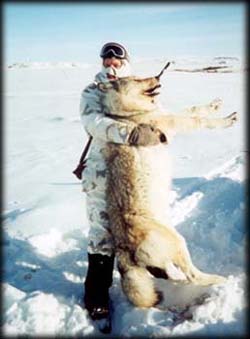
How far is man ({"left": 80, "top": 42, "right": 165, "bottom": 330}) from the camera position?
9.76 feet

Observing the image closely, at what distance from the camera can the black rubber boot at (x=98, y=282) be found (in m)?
3.21

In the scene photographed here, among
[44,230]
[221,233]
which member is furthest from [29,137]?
[221,233]

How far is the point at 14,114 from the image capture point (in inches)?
377

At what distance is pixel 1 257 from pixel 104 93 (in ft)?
5.28

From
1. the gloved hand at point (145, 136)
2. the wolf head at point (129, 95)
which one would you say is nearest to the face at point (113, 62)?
the wolf head at point (129, 95)

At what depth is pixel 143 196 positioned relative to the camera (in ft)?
10.1

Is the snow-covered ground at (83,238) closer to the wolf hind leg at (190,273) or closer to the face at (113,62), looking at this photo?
the wolf hind leg at (190,273)

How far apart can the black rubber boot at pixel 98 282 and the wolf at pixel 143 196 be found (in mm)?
178

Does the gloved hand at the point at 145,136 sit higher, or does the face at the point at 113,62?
the face at the point at 113,62

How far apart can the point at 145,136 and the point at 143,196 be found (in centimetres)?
37

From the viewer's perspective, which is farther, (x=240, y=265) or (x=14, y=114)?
(x=14, y=114)

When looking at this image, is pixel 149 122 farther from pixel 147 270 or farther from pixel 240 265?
pixel 240 265

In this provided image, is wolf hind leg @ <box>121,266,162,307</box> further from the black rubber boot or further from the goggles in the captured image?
the goggles

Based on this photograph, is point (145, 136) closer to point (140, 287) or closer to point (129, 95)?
point (129, 95)
